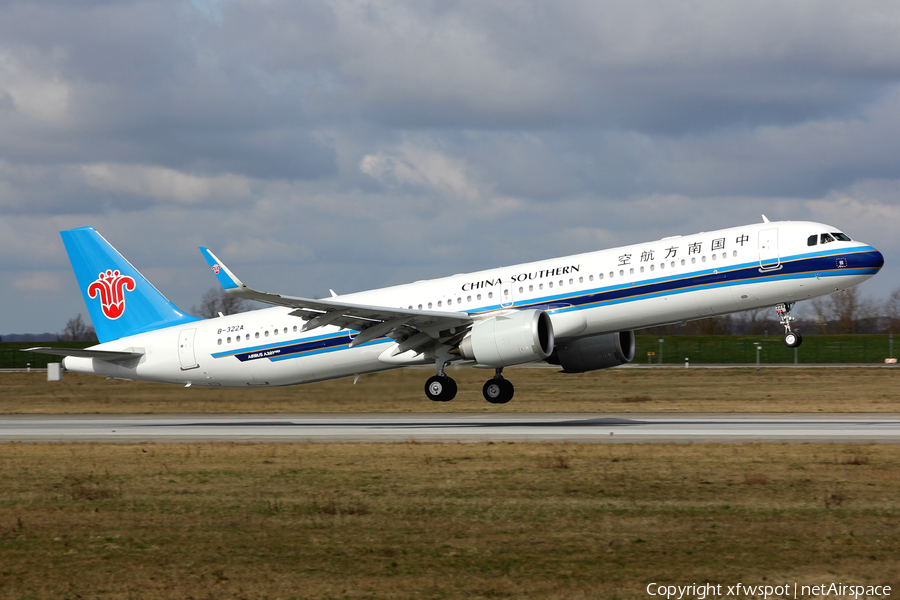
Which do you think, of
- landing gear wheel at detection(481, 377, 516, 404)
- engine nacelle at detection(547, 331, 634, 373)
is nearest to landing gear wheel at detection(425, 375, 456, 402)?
landing gear wheel at detection(481, 377, 516, 404)

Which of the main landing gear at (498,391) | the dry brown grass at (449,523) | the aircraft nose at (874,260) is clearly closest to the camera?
the dry brown grass at (449,523)

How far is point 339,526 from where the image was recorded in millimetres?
13062

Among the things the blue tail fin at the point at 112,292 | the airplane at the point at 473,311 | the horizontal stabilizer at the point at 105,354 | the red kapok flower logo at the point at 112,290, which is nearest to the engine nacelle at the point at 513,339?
the airplane at the point at 473,311

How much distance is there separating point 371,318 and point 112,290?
12676 mm

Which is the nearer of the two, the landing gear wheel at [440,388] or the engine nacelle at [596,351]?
the landing gear wheel at [440,388]

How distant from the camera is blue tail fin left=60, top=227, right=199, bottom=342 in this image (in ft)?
116

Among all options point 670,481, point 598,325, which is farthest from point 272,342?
point 670,481

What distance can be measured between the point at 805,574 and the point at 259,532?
7.39 metres

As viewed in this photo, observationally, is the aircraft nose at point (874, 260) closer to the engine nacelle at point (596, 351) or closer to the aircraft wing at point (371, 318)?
the engine nacelle at point (596, 351)

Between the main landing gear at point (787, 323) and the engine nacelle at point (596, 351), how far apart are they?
5537 millimetres

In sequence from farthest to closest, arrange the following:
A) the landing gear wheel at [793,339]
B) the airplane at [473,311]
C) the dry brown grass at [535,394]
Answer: the dry brown grass at [535,394] → the landing gear wheel at [793,339] → the airplane at [473,311]

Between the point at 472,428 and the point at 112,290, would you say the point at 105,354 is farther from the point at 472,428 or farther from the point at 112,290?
Answer: the point at 472,428

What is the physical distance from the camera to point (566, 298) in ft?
94.1

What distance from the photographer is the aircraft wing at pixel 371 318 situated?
2684 cm
